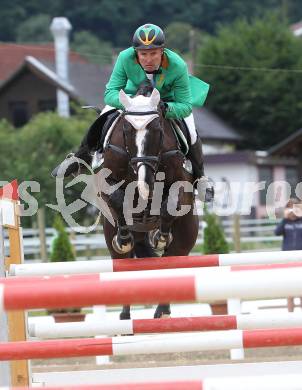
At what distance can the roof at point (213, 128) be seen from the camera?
38.8 meters

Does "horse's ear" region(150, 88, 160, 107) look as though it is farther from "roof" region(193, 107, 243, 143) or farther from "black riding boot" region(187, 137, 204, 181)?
"roof" region(193, 107, 243, 143)

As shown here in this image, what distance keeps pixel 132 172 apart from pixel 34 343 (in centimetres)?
164

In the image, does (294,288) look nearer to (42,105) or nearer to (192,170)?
(192,170)

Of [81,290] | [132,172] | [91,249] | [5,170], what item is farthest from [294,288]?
[5,170]


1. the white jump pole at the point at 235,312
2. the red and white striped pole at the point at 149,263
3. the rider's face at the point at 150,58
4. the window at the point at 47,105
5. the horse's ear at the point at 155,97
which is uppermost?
the window at the point at 47,105

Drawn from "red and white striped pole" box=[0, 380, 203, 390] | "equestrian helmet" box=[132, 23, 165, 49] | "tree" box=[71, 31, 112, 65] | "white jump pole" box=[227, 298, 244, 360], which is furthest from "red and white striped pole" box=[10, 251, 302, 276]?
"tree" box=[71, 31, 112, 65]

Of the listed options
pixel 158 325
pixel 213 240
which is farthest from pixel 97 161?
pixel 213 240

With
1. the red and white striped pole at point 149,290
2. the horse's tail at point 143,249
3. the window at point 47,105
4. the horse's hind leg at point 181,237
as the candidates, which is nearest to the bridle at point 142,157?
the horse's hind leg at point 181,237

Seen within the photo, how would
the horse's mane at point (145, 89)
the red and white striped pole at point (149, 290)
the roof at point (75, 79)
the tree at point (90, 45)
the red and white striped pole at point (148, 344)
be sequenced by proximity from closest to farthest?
the red and white striped pole at point (149, 290) < the red and white striped pole at point (148, 344) < the horse's mane at point (145, 89) < the roof at point (75, 79) < the tree at point (90, 45)

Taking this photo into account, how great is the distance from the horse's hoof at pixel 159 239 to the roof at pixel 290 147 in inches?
939

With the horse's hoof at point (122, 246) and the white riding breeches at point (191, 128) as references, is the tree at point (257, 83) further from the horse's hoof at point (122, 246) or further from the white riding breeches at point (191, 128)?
the horse's hoof at point (122, 246)

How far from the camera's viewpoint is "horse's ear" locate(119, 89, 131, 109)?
5.57 m

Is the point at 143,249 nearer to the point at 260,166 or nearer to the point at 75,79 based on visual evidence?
the point at 260,166

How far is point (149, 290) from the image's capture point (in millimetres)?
2605
